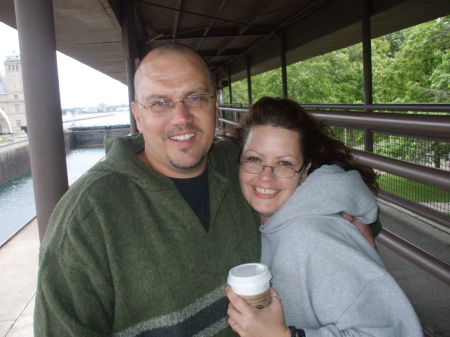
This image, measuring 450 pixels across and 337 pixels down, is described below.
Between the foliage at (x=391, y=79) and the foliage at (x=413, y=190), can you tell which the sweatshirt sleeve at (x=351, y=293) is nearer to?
the foliage at (x=391, y=79)

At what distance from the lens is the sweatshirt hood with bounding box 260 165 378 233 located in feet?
4.53

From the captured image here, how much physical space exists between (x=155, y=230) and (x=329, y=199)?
0.60 m

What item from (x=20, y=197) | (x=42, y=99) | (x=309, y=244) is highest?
(x=42, y=99)

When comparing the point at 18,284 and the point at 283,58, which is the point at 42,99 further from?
the point at 283,58

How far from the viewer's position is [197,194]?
5.24ft

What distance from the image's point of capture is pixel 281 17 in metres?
8.30

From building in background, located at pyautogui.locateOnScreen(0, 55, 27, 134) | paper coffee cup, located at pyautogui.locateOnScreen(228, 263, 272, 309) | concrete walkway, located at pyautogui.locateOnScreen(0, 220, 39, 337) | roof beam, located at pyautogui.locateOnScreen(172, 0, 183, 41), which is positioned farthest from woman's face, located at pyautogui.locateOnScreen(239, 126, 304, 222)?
building in background, located at pyautogui.locateOnScreen(0, 55, 27, 134)

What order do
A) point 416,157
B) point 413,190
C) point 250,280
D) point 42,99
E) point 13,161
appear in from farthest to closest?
point 13,161 < point 416,157 < point 413,190 < point 42,99 < point 250,280

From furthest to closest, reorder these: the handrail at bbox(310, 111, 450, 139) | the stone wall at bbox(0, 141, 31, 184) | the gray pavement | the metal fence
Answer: the stone wall at bbox(0, 141, 31, 184) < the metal fence < the gray pavement < the handrail at bbox(310, 111, 450, 139)

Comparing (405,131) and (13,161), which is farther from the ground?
(405,131)

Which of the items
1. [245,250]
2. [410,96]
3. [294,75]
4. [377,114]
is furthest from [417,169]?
[294,75]

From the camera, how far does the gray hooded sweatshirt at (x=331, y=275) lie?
1224 mm

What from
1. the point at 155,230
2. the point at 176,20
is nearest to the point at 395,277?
the point at 155,230

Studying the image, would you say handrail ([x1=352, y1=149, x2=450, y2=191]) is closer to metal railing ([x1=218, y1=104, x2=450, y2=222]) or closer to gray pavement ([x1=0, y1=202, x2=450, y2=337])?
metal railing ([x1=218, y1=104, x2=450, y2=222])
